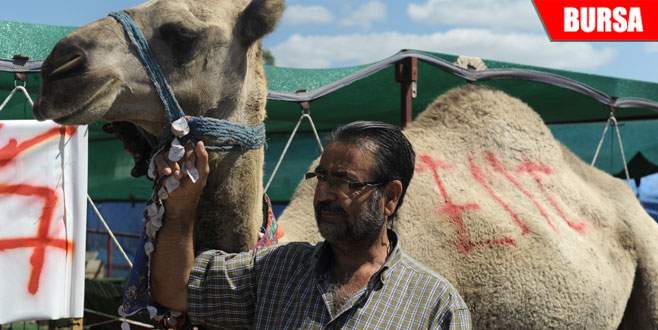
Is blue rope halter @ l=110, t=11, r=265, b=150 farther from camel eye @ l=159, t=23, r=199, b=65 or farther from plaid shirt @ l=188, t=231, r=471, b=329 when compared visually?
plaid shirt @ l=188, t=231, r=471, b=329

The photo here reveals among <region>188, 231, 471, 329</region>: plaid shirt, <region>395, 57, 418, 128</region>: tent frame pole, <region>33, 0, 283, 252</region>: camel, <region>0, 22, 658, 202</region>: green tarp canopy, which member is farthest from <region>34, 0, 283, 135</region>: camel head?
<region>395, 57, 418, 128</region>: tent frame pole

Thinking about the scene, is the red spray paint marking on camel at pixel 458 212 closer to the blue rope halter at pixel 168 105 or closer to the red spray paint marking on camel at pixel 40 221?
the blue rope halter at pixel 168 105

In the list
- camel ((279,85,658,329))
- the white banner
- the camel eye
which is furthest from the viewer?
the white banner

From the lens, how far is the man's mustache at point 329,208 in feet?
6.84

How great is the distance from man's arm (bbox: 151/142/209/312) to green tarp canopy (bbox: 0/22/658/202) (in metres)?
2.35

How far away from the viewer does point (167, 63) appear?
2.53m

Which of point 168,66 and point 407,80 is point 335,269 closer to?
point 168,66

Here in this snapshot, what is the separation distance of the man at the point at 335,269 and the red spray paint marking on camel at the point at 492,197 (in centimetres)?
161

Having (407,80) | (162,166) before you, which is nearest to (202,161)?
(162,166)

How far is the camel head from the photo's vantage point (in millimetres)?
2240

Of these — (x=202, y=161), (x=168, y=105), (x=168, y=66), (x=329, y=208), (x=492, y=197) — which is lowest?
(x=492, y=197)

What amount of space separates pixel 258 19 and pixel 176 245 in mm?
874

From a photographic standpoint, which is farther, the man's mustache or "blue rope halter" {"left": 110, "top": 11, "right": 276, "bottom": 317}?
"blue rope halter" {"left": 110, "top": 11, "right": 276, "bottom": 317}

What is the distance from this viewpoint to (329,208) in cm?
210
